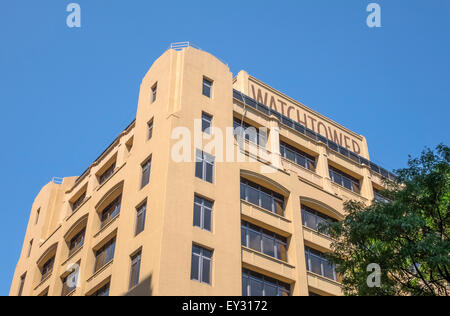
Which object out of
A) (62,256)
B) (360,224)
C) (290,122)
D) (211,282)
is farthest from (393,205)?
(62,256)

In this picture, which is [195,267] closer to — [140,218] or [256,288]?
[256,288]

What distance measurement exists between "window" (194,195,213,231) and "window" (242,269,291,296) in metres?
3.66

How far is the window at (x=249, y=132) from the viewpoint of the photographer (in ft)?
135

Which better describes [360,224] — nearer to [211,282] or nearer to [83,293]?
[211,282]

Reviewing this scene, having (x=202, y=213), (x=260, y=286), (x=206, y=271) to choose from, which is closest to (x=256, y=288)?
(x=260, y=286)

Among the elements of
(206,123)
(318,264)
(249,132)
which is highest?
(249,132)

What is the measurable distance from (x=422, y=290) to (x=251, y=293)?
9.90 meters

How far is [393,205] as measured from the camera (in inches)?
1059

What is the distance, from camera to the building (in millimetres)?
30781

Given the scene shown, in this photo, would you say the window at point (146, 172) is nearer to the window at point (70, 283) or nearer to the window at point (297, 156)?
the window at point (70, 283)

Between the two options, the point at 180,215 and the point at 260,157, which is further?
the point at 260,157

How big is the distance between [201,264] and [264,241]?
7.02 metres

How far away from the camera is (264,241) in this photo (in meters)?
36.1

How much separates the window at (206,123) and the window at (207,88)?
1962 mm
